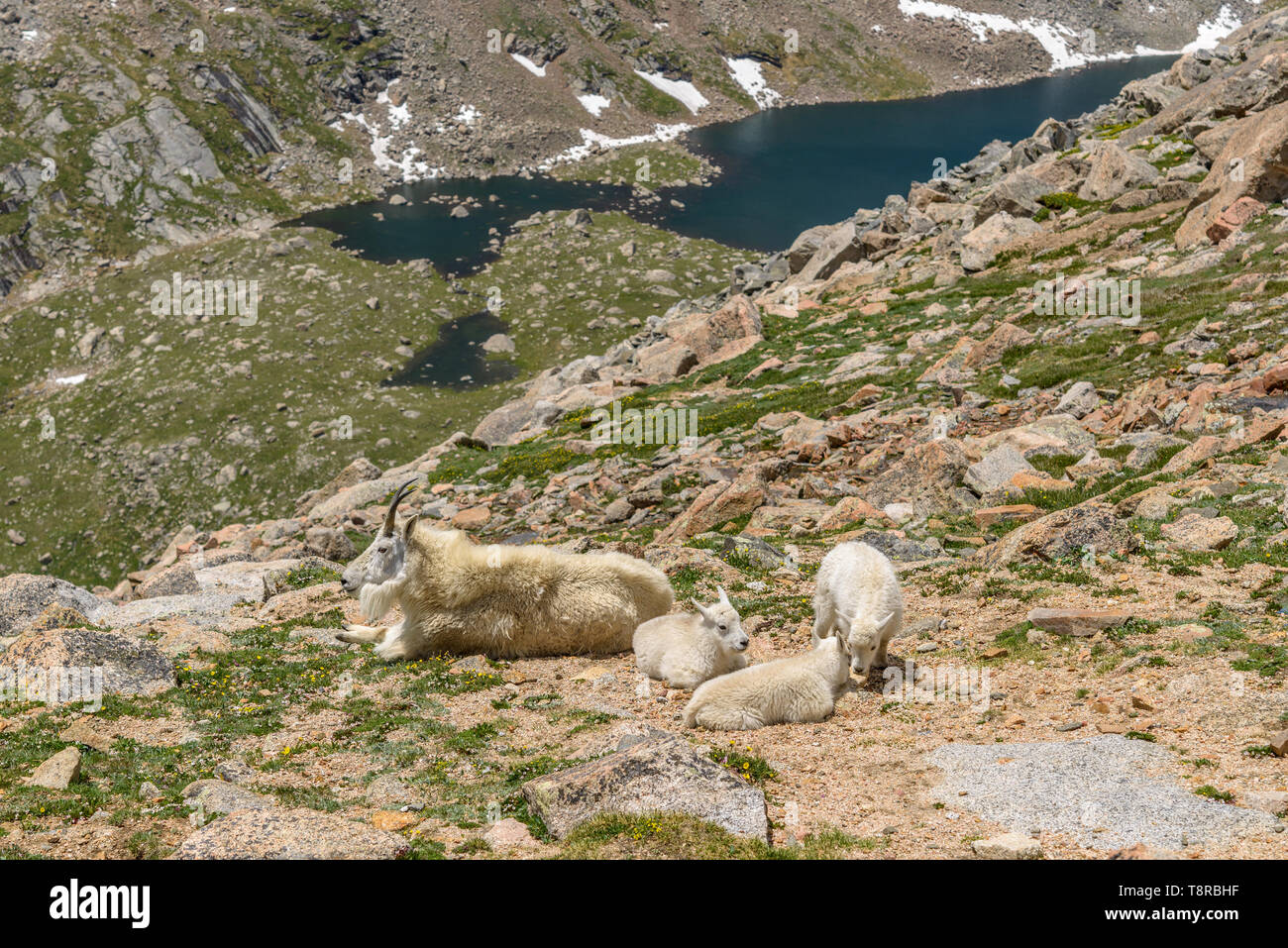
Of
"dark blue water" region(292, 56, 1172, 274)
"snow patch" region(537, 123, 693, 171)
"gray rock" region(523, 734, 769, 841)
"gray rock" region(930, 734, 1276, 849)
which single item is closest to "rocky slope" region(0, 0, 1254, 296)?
"snow patch" region(537, 123, 693, 171)

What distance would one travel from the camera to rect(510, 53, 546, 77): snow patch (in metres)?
149

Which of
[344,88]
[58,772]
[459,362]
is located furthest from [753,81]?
[58,772]

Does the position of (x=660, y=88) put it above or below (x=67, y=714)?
above

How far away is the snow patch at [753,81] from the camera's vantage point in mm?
169625

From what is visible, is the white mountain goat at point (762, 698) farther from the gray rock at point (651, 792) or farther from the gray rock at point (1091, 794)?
the gray rock at point (651, 792)

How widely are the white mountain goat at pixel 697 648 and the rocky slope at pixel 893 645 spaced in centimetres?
35

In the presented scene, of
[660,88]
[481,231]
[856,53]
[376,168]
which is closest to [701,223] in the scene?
[481,231]

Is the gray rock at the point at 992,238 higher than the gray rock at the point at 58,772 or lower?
higher

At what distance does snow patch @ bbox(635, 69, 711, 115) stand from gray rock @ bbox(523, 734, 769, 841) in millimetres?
163696

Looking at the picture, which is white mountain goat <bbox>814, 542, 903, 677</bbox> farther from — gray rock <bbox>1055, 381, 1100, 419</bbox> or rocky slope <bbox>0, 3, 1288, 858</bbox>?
gray rock <bbox>1055, 381, 1100, 419</bbox>

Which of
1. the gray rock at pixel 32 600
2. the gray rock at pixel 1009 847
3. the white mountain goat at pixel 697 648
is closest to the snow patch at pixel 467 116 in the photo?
the gray rock at pixel 32 600
